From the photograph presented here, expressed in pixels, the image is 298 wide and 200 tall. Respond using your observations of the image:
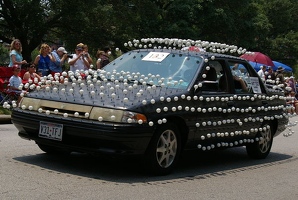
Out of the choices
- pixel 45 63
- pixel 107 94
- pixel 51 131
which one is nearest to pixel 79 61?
pixel 45 63

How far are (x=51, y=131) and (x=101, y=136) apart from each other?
2.39 ft

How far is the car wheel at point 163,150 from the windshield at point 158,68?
0.71m

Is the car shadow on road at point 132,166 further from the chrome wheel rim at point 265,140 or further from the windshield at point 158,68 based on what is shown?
the windshield at point 158,68

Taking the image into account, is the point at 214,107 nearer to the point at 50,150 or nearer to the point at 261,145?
the point at 261,145

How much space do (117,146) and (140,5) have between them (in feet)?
81.1

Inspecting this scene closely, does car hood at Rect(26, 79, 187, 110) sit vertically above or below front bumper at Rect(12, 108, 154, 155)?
above

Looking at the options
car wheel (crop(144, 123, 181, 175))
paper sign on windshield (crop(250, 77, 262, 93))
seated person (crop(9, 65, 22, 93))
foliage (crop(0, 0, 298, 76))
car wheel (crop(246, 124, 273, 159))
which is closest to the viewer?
car wheel (crop(144, 123, 181, 175))

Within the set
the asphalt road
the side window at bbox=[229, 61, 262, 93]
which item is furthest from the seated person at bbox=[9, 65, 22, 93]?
the side window at bbox=[229, 61, 262, 93]

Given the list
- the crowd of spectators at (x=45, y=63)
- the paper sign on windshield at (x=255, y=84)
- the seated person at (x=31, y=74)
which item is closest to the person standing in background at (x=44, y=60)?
the crowd of spectators at (x=45, y=63)

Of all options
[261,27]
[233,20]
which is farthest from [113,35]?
[261,27]

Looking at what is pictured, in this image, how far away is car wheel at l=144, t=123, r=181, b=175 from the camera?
21.1 feet

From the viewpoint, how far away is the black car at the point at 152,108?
6.18 metres

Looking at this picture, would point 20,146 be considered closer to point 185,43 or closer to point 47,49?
point 185,43

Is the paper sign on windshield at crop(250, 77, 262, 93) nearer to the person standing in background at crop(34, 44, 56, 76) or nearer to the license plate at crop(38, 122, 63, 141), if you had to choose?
the license plate at crop(38, 122, 63, 141)
